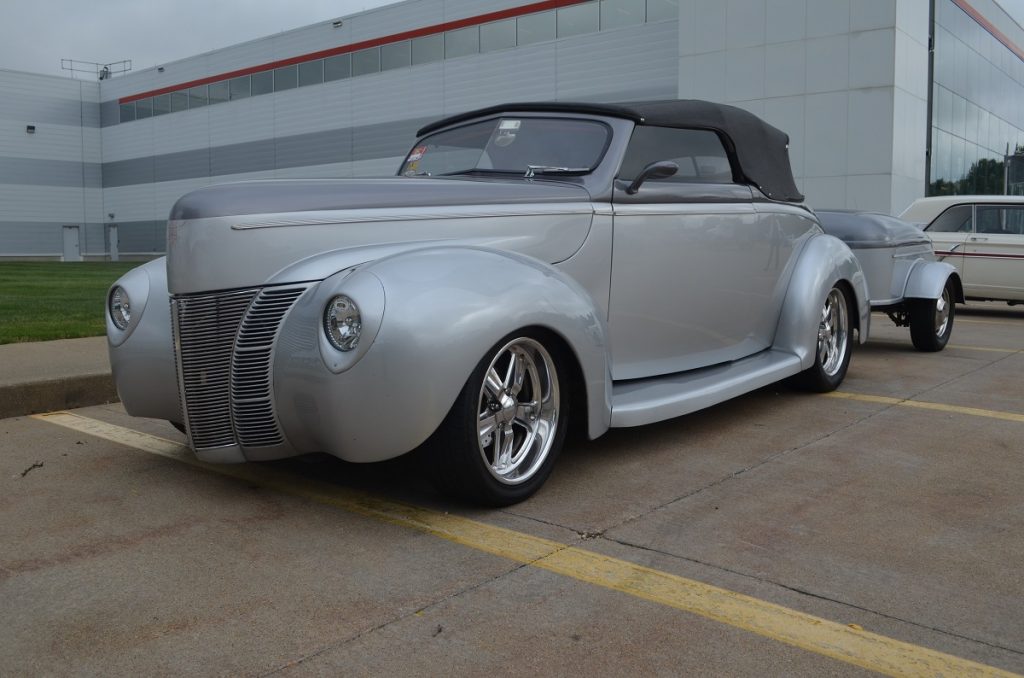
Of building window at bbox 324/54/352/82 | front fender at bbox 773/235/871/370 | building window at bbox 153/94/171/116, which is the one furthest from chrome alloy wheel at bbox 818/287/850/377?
building window at bbox 153/94/171/116

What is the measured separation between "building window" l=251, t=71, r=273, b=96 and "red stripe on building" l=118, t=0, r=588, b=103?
190 mm

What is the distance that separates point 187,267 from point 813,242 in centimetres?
411

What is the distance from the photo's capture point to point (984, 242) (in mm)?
11914

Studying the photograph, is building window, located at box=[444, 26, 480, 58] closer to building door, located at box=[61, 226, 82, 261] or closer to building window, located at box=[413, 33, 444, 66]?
building window, located at box=[413, 33, 444, 66]

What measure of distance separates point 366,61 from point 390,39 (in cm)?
163

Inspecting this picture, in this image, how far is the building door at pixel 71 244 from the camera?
51.0m

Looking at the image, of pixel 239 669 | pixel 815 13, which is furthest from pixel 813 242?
pixel 815 13

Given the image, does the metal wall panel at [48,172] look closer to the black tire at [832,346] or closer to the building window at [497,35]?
the building window at [497,35]

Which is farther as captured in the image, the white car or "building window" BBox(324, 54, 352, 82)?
"building window" BBox(324, 54, 352, 82)

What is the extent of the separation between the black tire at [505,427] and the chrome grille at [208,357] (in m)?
0.83

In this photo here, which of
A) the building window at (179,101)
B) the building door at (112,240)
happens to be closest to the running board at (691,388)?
the building window at (179,101)

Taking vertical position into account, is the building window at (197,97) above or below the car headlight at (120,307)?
above

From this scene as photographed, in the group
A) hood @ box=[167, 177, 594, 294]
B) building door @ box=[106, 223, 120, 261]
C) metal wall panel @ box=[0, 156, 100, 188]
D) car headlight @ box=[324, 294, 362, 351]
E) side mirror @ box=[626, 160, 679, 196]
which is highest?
metal wall panel @ box=[0, 156, 100, 188]

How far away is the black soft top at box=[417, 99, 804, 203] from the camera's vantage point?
4809 millimetres
